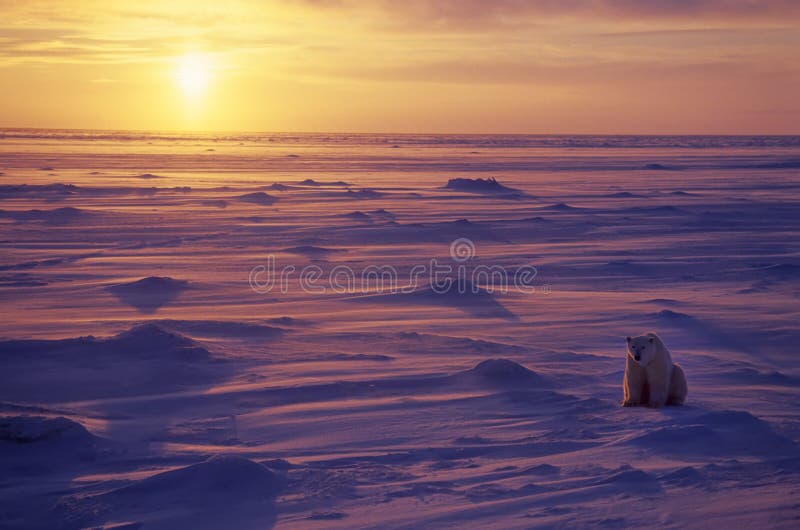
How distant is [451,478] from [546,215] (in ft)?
44.8

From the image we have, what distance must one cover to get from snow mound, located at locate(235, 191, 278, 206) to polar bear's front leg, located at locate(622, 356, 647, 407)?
15032 millimetres

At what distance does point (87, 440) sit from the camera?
190 inches

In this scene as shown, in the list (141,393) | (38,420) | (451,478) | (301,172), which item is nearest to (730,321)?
(451,478)

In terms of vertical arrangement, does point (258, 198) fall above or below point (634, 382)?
above

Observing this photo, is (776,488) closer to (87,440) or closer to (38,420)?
(87,440)

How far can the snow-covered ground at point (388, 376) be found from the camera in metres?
4.09

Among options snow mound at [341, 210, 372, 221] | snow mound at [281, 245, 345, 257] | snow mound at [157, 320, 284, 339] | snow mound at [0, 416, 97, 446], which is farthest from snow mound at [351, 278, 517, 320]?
snow mound at [341, 210, 372, 221]

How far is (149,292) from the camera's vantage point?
9.30 meters

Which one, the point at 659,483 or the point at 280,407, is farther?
the point at 280,407

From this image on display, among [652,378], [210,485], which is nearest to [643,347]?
[652,378]

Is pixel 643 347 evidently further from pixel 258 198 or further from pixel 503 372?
pixel 258 198

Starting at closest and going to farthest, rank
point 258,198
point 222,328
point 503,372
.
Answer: point 503,372, point 222,328, point 258,198

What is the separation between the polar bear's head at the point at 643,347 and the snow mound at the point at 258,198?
1520 cm

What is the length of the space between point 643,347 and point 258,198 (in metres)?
16.4
